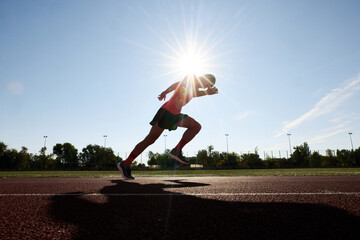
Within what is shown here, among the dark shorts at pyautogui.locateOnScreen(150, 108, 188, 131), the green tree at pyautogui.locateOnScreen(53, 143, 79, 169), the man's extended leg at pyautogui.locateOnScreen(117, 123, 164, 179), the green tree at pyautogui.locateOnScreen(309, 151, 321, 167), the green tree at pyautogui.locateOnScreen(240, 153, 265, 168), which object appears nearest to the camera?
the dark shorts at pyautogui.locateOnScreen(150, 108, 188, 131)

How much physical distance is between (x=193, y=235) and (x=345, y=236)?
787 millimetres

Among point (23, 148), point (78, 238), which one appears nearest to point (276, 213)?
point (78, 238)

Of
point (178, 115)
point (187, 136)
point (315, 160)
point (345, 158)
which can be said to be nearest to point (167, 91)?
point (178, 115)

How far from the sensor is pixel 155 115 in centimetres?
479

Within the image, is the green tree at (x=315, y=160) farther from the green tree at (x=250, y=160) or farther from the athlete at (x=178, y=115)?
the athlete at (x=178, y=115)

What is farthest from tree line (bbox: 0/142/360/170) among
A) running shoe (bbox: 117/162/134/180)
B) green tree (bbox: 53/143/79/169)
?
running shoe (bbox: 117/162/134/180)

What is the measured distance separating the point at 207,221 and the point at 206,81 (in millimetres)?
3976

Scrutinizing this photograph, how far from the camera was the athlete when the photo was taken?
4.69 meters

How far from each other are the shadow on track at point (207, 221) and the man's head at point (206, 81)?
3.50m

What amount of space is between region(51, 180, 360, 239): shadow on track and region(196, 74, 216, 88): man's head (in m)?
3.50

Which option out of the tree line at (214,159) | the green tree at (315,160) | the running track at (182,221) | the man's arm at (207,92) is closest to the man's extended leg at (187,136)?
the man's arm at (207,92)

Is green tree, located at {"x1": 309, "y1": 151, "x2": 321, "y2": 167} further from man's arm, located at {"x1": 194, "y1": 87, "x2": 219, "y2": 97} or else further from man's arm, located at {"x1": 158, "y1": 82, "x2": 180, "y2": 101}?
man's arm, located at {"x1": 158, "y1": 82, "x2": 180, "y2": 101}

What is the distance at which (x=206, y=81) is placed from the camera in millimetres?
4980

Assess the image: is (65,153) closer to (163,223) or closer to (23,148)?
(23,148)
